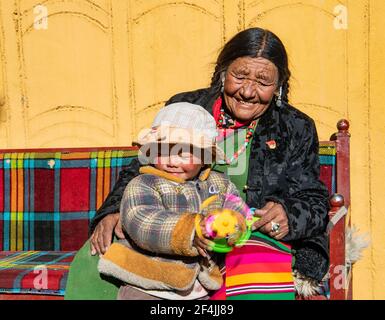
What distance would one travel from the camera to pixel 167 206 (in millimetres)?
2145

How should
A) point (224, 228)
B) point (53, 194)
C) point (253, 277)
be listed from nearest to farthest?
point (224, 228)
point (253, 277)
point (53, 194)

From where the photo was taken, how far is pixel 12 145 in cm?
372

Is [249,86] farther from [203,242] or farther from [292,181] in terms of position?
[203,242]

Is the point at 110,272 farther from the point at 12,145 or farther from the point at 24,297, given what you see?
the point at 12,145

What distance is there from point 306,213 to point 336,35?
1456 mm

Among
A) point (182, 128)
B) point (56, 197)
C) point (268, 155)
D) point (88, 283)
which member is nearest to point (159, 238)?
point (182, 128)

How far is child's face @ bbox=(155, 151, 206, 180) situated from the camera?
2.15m

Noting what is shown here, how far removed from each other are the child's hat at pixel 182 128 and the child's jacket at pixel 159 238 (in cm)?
15

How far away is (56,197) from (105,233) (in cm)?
116

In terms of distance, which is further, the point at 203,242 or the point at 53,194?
the point at 53,194

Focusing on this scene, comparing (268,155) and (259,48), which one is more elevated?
(259,48)

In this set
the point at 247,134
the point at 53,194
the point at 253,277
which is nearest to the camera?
the point at 253,277

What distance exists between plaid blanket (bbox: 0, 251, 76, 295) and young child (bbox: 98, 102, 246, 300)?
0.65m
